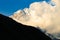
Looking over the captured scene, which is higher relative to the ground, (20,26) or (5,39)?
(20,26)

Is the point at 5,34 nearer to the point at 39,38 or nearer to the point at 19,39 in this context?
the point at 19,39

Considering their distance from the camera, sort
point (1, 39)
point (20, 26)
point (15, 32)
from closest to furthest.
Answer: point (1, 39) < point (15, 32) < point (20, 26)

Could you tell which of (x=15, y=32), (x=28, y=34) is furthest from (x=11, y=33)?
(x=28, y=34)

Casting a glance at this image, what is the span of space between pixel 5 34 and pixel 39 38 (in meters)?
1.50

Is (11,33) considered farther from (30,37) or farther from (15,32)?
(30,37)

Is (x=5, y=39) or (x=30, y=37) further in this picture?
(x=30, y=37)

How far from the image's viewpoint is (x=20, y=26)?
9.59 metres

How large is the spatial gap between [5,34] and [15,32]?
46cm

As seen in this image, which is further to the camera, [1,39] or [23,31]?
[23,31]

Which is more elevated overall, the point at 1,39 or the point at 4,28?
the point at 4,28

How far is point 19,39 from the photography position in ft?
28.7

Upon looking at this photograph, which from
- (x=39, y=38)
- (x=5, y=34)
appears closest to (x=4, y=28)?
(x=5, y=34)

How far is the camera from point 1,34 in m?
8.55

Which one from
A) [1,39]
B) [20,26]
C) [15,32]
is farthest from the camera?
[20,26]
